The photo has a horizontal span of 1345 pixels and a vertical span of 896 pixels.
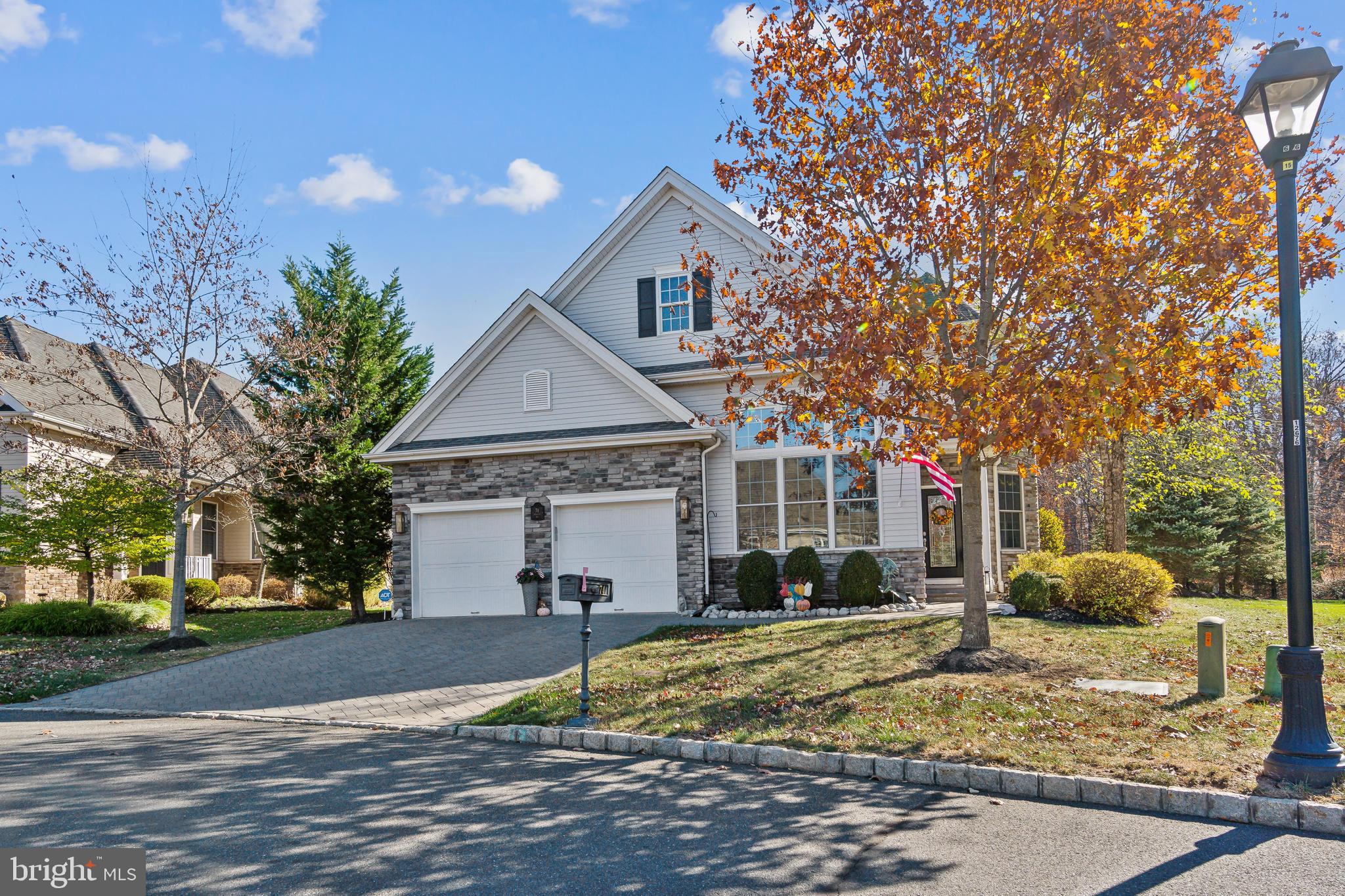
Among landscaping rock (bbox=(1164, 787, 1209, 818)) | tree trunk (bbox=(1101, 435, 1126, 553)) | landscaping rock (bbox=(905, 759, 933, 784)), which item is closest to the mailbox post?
landscaping rock (bbox=(905, 759, 933, 784))

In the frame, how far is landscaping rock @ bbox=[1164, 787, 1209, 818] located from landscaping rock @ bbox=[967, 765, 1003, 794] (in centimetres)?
102

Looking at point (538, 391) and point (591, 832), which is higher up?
point (538, 391)

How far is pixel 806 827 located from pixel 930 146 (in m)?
7.25

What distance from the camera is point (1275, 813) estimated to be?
5426mm

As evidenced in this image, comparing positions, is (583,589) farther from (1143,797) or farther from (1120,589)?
(1120,589)

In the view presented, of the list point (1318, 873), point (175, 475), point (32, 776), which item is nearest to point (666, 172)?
point (175, 475)

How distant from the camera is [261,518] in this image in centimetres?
1955

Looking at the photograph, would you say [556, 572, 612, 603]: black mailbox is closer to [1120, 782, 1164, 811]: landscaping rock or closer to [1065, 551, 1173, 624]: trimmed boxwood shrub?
A: [1120, 782, 1164, 811]: landscaping rock

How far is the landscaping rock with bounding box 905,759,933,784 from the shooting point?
255 inches

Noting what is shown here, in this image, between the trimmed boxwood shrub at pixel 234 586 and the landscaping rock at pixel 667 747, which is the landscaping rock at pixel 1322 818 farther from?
the trimmed boxwood shrub at pixel 234 586

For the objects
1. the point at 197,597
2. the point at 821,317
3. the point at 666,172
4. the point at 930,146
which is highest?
the point at 666,172

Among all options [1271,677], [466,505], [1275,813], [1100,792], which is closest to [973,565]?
[1271,677]

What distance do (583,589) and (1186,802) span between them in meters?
5.01

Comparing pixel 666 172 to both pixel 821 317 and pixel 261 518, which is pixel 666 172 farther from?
pixel 261 518
